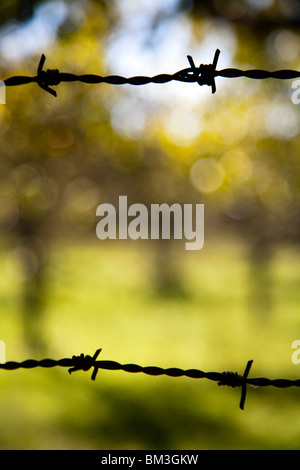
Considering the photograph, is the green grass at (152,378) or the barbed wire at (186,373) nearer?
the barbed wire at (186,373)

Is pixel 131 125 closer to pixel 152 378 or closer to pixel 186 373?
pixel 152 378

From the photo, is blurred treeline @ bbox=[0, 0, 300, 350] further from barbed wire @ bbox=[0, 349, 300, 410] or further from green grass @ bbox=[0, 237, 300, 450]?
barbed wire @ bbox=[0, 349, 300, 410]

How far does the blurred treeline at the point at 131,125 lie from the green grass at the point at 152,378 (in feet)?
6.47

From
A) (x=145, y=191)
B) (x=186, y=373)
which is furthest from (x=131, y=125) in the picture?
(x=186, y=373)

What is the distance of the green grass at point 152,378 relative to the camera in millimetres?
3990

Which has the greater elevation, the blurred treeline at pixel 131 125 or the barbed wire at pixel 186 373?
the blurred treeline at pixel 131 125

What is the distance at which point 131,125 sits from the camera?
6504mm

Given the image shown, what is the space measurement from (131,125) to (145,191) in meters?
3.26

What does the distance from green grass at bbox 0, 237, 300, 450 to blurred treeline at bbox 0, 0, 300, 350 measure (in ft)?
6.47

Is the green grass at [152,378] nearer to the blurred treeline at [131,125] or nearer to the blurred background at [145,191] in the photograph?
the blurred background at [145,191]

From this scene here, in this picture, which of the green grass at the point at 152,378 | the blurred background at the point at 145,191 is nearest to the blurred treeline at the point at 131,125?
the blurred background at the point at 145,191

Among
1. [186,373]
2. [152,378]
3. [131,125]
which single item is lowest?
[152,378]

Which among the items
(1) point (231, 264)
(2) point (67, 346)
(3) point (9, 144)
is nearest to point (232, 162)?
(3) point (9, 144)
